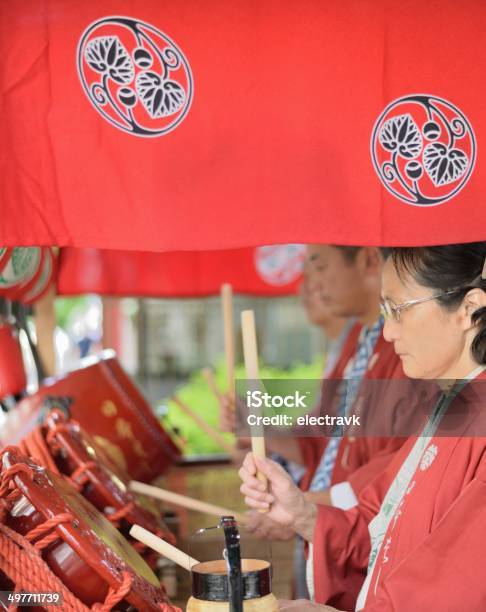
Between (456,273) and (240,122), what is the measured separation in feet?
1.79

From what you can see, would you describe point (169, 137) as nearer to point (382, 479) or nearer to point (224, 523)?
point (224, 523)

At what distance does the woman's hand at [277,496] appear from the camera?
5.89 feet

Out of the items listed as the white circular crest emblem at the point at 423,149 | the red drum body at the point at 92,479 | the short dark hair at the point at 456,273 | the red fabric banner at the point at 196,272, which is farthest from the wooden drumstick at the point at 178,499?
the red fabric banner at the point at 196,272

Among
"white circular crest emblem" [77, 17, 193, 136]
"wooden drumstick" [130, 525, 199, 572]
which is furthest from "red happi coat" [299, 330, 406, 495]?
"white circular crest emblem" [77, 17, 193, 136]

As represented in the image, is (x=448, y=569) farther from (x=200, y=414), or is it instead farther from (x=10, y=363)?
(x=200, y=414)

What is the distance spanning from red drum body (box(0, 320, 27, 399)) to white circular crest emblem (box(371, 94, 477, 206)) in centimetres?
139

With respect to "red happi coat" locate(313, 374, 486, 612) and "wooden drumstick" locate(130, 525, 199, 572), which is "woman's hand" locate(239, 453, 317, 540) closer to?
"red happi coat" locate(313, 374, 486, 612)

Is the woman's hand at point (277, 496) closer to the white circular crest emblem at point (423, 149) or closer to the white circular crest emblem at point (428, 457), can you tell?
the white circular crest emblem at point (428, 457)

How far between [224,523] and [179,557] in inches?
9.6

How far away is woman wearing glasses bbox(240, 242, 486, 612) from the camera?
1.50m

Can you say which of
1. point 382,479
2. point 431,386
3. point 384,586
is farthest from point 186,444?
point 384,586

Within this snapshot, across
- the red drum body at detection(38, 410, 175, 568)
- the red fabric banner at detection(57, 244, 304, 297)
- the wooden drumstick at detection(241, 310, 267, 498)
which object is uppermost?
the wooden drumstick at detection(241, 310, 267, 498)

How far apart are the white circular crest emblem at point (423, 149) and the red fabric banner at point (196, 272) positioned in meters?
2.64

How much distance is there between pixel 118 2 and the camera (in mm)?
1666
